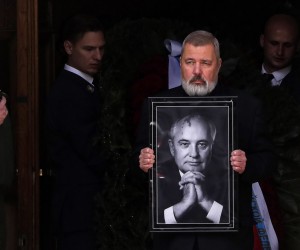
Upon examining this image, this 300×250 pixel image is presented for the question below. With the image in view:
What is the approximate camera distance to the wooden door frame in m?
5.50

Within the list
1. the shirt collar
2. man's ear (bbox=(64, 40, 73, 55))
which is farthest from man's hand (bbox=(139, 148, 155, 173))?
man's ear (bbox=(64, 40, 73, 55))

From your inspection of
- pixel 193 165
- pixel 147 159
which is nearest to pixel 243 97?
pixel 193 165

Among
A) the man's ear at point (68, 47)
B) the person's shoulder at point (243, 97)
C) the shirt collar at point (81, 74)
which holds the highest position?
the man's ear at point (68, 47)

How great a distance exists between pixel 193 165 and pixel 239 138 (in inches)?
12.7

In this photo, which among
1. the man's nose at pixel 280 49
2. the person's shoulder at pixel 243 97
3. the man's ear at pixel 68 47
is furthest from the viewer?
the man's nose at pixel 280 49

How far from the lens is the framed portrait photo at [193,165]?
4195 millimetres

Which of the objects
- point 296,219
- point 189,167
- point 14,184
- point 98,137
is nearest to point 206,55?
point 189,167

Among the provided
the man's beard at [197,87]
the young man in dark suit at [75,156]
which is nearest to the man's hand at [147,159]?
the man's beard at [197,87]

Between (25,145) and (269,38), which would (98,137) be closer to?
(25,145)

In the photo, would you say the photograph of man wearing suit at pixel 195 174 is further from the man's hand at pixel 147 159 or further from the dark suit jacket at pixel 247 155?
the dark suit jacket at pixel 247 155

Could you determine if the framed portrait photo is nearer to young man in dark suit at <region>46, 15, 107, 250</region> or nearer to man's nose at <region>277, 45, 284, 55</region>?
young man in dark suit at <region>46, 15, 107, 250</region>

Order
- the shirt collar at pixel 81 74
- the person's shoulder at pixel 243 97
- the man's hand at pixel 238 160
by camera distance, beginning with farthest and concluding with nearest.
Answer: the shirt collar at pixel 81 74 → the person's shoulder at pixel 243 97 → the man's hand at pixel 238 160

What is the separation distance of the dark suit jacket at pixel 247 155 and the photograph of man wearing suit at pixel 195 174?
16cm

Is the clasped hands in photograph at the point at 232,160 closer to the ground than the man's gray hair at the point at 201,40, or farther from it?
closer to the ground
